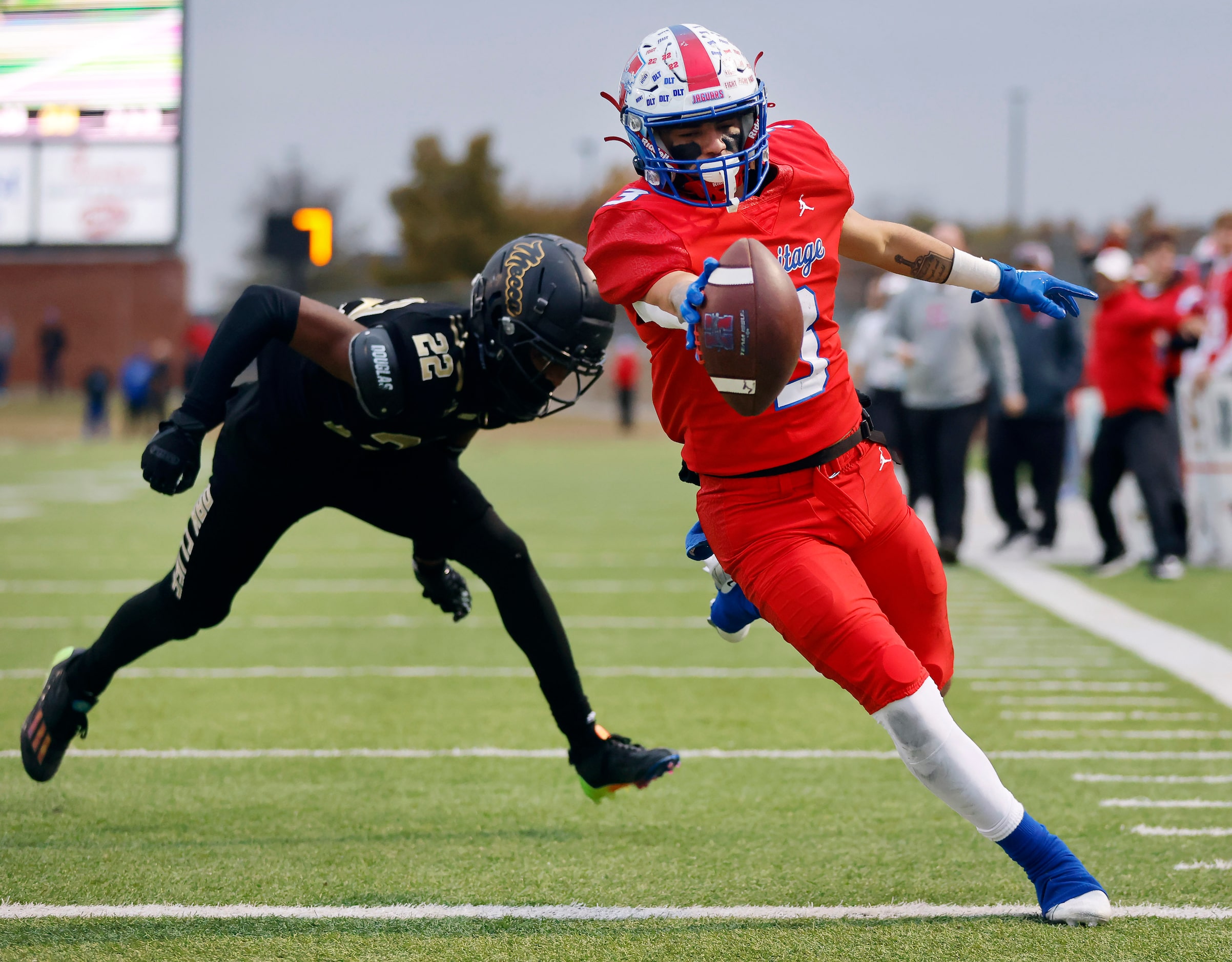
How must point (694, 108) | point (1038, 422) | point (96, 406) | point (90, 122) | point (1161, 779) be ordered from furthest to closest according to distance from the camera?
point (96, 406) < point (90, 122) < point (1038, 422) < point (1161, 779) < point (694, 108)

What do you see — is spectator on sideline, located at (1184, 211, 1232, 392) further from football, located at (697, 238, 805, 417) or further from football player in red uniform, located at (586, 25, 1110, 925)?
football, located at (697, 238, 805, 417)

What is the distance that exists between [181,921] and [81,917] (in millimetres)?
211

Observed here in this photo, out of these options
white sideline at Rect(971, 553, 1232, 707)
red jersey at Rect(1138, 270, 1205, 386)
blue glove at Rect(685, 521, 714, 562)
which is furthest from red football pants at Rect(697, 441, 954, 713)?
red jersey at Rect(1138, 270, 1205, 386)

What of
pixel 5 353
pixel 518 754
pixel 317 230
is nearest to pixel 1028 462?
pixel 518 754

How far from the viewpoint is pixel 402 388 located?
3383 millimetres

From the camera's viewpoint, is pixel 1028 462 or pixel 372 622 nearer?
pixel 372 622

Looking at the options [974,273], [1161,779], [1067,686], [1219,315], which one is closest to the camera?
[974,273]

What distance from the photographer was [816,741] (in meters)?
4.77

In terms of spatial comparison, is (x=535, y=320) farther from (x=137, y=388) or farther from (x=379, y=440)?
(x=137, y=388)

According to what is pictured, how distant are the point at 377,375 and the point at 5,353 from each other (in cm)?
3226

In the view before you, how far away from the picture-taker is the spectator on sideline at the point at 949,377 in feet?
29.0

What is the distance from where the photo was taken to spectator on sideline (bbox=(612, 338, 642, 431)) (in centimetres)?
2908

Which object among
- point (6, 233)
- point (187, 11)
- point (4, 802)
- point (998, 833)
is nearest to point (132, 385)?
point (6, 233)

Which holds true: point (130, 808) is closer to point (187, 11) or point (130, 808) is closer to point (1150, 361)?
point (1150, 361)
